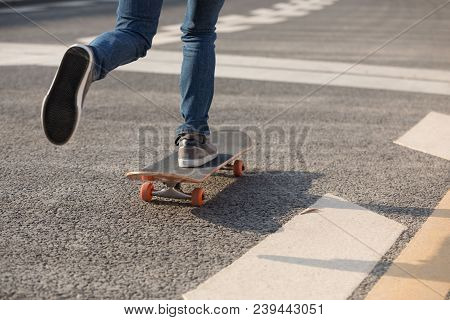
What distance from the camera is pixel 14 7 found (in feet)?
49.6

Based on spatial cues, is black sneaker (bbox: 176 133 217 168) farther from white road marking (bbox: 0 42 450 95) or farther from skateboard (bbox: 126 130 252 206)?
white road marking (bbox: 0 42 450 95)

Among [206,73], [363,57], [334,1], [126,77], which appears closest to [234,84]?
[126,77]

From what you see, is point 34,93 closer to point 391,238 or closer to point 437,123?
point 437,123

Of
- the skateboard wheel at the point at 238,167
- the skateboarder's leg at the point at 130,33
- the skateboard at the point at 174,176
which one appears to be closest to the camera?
the skateboarder's leg at the point at 130,33

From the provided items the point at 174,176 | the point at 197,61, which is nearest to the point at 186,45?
the point at 197,61

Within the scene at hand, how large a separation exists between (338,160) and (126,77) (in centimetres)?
352

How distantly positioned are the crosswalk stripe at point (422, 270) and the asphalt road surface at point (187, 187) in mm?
56

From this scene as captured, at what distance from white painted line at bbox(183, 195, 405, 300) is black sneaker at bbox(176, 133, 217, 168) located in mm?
587

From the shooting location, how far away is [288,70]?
829cm

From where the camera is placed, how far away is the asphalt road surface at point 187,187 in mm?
3006

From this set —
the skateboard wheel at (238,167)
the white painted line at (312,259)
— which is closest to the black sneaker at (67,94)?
the white painted line at (312,259)

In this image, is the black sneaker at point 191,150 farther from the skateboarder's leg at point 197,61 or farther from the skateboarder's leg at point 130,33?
the skateboarder's leg at point 130,33

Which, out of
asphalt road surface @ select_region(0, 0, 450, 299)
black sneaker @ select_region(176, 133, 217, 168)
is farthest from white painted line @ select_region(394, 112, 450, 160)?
black sneaker @ select_region(176, 133, 217, 168)

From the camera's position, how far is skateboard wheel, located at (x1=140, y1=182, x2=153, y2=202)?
384 centimetres
